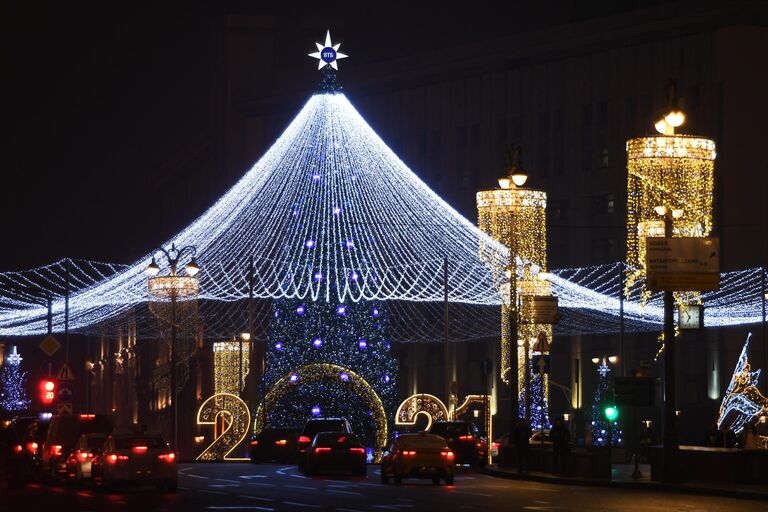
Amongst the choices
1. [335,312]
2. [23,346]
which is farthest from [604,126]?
[23,346]

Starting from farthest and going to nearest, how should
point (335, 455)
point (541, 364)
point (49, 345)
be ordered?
point (49, 345) < point (541, 364) < point (335, 455)

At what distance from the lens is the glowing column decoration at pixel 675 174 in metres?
36.2

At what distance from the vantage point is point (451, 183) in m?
111

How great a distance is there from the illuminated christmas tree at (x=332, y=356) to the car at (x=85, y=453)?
1995 centimetres

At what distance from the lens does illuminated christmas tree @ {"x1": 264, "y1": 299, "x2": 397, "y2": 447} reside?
2325 inches

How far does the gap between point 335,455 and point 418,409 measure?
1613 cm

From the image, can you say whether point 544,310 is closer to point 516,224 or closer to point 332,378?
point 516,224

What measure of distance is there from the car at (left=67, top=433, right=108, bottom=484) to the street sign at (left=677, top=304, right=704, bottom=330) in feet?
46.9

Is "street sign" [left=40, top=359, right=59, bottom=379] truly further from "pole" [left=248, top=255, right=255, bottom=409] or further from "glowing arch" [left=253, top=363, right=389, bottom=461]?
"pole" [left=248, top=255, right=255, bottom=409]

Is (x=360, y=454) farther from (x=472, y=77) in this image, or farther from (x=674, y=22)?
(x=472, y=77)

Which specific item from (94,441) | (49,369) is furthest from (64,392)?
(94,441)

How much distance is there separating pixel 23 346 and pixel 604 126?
87.7m

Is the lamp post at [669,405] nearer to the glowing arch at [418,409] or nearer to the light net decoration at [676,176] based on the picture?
the light net decoration at [676,176]

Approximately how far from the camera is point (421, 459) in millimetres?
38656
